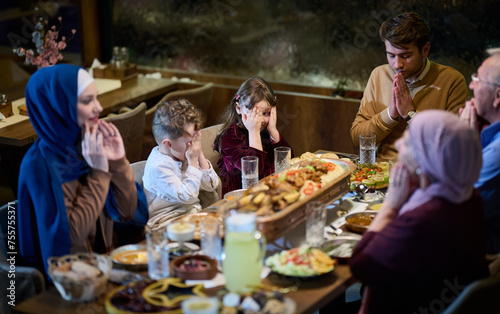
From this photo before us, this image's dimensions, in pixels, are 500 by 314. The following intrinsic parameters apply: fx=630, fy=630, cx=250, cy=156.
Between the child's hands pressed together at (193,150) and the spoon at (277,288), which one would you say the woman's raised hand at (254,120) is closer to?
the child's hands pressed together at (193,150)

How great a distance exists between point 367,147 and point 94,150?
1478mm

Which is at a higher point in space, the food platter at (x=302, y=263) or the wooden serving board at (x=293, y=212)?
the wooden serving board at (x=293, y=212)

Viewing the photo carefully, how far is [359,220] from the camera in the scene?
2.60 metres

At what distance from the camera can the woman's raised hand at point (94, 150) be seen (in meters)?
2.33

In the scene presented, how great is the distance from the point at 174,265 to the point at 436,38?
10.4 ft

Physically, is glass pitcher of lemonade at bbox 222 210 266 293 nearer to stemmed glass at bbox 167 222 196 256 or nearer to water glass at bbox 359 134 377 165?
stemmed glass at bbox 167 222 196 256

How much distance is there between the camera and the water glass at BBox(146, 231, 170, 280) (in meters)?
2.13

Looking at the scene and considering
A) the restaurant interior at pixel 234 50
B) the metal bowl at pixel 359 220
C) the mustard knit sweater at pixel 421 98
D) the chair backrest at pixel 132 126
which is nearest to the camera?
the metal bowl at pixel 359 220

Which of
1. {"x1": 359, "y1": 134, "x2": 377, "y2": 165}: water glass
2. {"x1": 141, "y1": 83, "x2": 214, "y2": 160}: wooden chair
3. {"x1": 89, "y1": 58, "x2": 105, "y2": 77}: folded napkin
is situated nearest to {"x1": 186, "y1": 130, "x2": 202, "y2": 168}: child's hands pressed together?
{"x1": 359, "y1": 134, "x2": 377, "y2": 165}: water glass

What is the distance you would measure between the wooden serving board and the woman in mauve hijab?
13.5 inches

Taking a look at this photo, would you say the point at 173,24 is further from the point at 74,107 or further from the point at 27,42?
the point at 74,107

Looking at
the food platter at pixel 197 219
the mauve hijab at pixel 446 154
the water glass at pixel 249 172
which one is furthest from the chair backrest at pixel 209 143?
the mauve hijab at pixel 446 154

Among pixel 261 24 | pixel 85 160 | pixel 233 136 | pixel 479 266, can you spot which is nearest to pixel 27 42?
pixel 261 24

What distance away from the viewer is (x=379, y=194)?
9.68 feet
